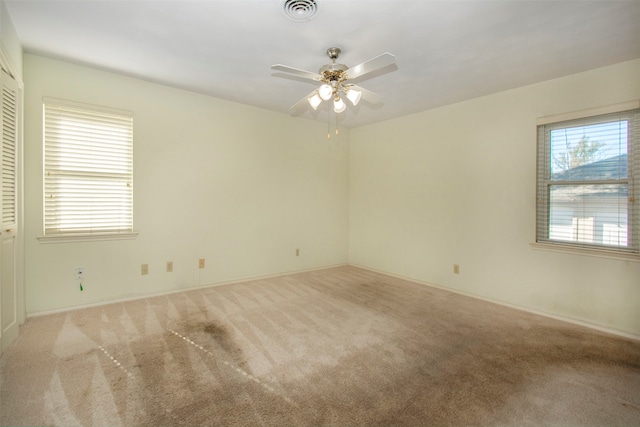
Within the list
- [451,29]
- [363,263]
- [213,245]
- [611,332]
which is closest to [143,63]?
[213,245]

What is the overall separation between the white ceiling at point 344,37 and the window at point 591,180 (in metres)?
0.56

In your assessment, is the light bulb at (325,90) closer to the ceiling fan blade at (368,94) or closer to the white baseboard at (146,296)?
the ceiling fan blade at (368,94)

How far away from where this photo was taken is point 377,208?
4.95 meters

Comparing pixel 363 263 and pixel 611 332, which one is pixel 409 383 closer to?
pixel 611 332

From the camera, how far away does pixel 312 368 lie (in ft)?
6.82

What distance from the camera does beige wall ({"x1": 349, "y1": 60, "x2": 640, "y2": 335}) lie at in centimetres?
283

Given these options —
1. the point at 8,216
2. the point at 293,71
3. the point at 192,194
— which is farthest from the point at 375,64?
the point at 8,216

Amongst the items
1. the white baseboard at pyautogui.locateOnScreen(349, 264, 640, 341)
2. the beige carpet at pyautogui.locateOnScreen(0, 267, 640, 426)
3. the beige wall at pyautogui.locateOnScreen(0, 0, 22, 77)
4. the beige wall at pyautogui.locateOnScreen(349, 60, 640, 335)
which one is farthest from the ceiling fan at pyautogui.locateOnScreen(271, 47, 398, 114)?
the white baseboard at pyautogui.locateOnScreen(349, 264, 640, 341)

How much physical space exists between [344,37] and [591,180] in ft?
9.18

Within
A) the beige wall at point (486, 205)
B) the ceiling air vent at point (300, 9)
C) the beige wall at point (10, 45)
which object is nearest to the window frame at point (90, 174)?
the beige wall at point (10, 45)

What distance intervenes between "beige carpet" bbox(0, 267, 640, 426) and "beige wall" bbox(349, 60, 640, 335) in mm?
367

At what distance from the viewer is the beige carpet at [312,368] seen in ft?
5.38

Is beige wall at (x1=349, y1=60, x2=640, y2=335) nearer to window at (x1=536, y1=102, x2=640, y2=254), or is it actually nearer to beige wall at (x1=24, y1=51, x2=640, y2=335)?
beige wall at (x1=24, y1=51, x2=640, y2=335)

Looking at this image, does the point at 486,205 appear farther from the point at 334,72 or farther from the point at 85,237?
the point at 85,237
